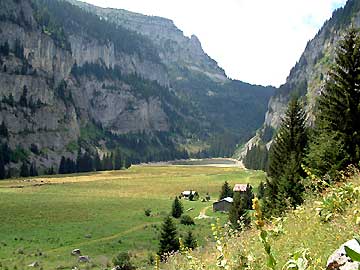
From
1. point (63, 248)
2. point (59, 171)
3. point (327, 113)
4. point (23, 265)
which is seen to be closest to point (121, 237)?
point (63, 248)

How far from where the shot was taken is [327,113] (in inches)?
1257

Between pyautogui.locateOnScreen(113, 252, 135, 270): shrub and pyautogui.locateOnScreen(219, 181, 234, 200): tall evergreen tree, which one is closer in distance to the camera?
pyautogui.locateOnScreen(113, 252, 135, 270): shrub

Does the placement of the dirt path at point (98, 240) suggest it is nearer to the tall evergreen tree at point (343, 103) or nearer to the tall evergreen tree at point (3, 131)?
the tall evergreen tree at point (343, 103)

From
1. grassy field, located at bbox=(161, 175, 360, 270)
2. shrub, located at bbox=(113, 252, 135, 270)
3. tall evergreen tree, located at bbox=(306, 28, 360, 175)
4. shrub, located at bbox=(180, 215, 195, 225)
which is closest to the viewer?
grassy field, located at bbox=(161, 175, 360, 270)

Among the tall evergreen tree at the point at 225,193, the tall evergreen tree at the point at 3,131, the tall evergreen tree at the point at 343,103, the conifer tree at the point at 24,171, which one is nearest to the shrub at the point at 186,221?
the tall evergreen tree at the point at 225,193

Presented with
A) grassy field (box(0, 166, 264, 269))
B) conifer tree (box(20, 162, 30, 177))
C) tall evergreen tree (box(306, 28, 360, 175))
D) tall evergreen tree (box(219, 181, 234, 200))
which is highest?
tall evergreen tree (box(306, 28, 360, 175))

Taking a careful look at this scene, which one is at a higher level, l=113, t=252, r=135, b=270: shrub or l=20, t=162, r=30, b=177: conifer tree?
l=113, t=252, r=135, b=270: shrub

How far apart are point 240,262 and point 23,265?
3925cm

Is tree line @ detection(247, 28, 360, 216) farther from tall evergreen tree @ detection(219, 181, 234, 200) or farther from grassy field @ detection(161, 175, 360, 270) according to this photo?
tall evergreen tree @ detection(219, 181, 234, 200)

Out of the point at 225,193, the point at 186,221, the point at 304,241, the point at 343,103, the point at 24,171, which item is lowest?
the point at 24,171

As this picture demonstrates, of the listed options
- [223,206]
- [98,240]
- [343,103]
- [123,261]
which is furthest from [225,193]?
[343,103]

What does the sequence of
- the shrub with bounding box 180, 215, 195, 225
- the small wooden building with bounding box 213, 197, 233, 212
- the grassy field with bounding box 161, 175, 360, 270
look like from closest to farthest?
the grassy field with bounding box 161, 175, 360, 270
the shrub with bounding box 180, 215, 195, 225
the small wooden building with bounding box 213, 197, 233, 212

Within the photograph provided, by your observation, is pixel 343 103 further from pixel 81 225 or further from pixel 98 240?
pixel 81 225

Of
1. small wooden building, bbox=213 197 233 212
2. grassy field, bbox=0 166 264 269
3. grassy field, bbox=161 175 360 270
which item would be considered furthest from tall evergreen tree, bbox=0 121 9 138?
grassy field, bbox=161 175 360 270
